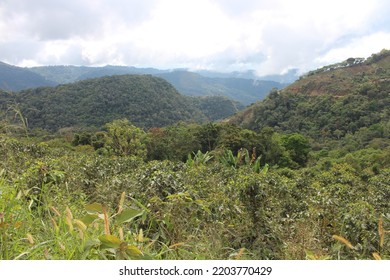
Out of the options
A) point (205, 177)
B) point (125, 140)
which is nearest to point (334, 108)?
point (125, 140)

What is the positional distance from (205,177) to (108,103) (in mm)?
74943

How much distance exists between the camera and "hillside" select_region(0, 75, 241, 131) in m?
67.9

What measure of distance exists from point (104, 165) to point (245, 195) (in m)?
2.52

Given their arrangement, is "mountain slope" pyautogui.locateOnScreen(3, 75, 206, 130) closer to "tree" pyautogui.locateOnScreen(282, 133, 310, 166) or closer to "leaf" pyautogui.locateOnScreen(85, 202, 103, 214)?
"tree" pyautogui.locateOnScreen(282, 133, 310, 166)

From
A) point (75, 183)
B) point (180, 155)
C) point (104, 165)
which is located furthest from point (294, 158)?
point (75, 183)

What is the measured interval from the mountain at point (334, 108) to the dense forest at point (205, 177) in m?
0.20

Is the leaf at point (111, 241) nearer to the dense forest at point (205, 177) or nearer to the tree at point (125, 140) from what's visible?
the dense forest at point (205, 177)

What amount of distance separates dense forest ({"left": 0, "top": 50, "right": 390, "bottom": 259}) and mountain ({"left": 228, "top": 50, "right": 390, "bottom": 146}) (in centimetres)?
20

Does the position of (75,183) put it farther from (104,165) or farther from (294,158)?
(294,158)

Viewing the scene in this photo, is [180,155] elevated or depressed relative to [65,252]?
depressed

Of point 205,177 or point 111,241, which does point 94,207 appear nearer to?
point 111,241

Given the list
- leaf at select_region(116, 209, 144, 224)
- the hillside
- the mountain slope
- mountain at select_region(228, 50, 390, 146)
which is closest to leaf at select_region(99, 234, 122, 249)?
leaf at select_region(116, 209, 144, 224)
